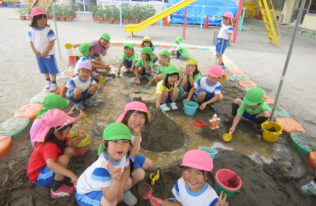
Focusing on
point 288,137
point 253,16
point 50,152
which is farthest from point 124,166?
point 253,16

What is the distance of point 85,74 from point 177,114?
1715 mm

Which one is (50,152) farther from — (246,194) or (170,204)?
(246,194)

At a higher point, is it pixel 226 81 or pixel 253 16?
pixel 253 16

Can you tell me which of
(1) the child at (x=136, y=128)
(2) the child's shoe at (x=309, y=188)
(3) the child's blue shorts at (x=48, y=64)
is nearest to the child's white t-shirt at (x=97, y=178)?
(1) the child at (x=136, y=128)

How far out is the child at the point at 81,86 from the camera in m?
3.67

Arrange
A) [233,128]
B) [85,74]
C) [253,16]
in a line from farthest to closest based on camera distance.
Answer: [253,16] → [85,74] → [233,128]

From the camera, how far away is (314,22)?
1204cm

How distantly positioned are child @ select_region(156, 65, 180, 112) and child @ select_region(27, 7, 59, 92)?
209 centimetres

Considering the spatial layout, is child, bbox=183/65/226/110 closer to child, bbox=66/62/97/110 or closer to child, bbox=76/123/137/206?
child, bbox=66/62/97/110

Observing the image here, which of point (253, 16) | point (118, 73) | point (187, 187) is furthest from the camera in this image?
point (253, 16)

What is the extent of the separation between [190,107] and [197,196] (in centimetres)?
211

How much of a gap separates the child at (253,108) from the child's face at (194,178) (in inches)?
65.8

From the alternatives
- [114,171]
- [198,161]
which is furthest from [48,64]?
[198,161]

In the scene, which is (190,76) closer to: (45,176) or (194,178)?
(194,178)
